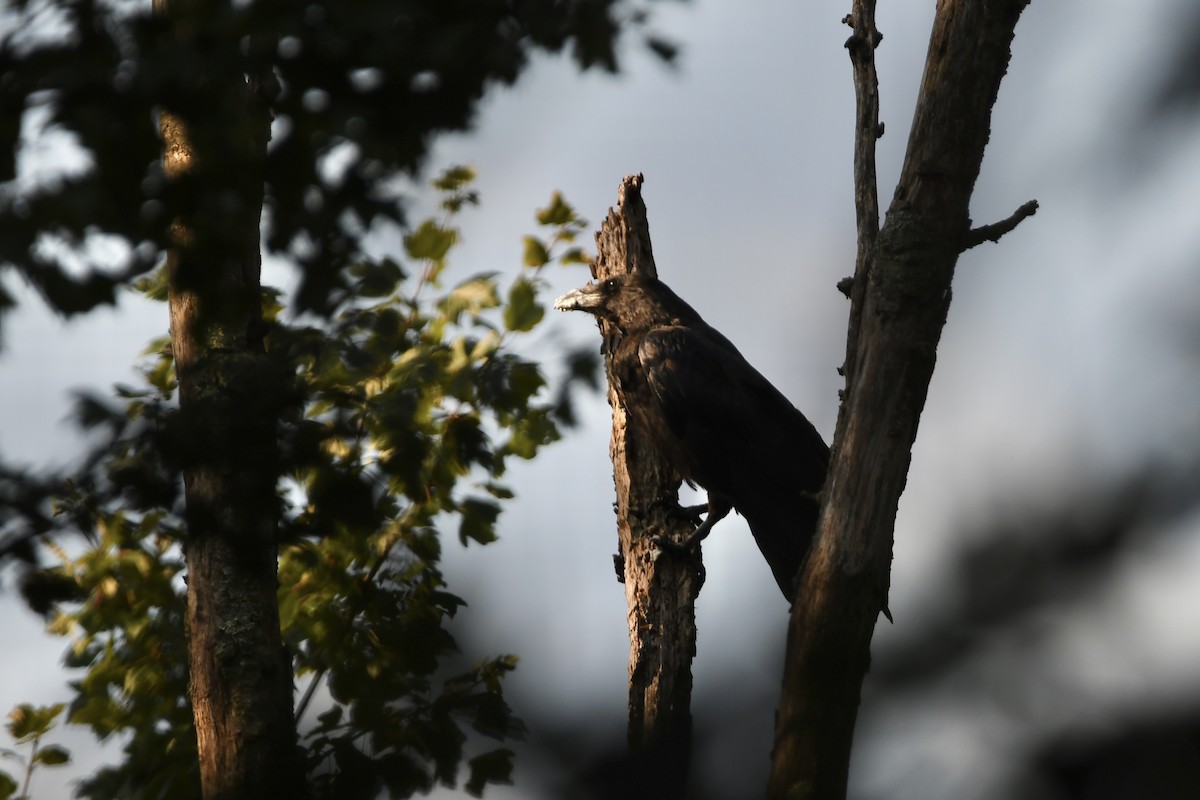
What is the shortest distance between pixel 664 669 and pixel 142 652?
196 cm

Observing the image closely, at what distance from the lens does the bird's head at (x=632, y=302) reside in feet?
18.9

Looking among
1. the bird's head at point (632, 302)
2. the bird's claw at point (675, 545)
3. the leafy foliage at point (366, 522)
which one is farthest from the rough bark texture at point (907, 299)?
the bird's head at point (632, 302)

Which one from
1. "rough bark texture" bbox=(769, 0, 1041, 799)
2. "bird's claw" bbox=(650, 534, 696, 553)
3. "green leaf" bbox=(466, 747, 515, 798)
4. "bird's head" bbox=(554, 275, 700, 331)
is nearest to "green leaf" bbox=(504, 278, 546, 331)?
"rough bark texture" bbox=(769, 0, 1041, 799)

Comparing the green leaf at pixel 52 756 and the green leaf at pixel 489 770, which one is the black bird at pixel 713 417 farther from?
the green leaf at pixel 489 770

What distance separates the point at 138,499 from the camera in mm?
1771

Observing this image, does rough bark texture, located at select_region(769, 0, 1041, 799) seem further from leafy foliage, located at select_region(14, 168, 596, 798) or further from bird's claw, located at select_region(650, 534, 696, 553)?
bird's claw, located at select_region(650, 534, 696, 553)

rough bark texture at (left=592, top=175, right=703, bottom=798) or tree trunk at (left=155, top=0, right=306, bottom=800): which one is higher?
rough bark texture at (left=592, top=175, right=703, bottom=798)

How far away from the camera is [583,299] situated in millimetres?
6031

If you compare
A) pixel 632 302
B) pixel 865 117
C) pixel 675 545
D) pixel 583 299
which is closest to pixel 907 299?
pixel 865 117

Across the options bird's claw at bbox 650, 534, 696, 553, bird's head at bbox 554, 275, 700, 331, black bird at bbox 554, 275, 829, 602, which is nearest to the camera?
bird's claw at bbox 650, 534, 696, 553

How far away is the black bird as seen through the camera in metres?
5.25

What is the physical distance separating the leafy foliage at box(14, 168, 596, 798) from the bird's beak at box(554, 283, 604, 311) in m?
2.37

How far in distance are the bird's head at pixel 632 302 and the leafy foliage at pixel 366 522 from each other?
2215 mm

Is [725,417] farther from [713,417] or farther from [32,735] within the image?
[32,735]
